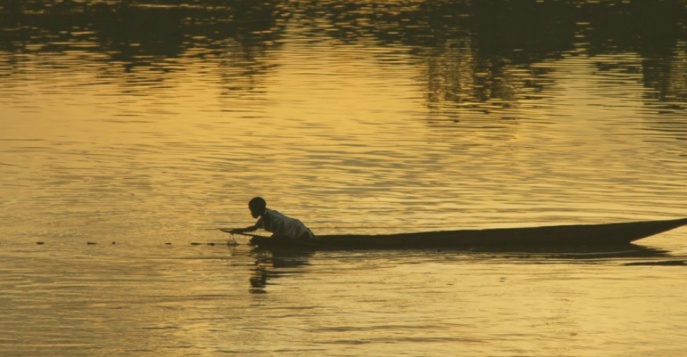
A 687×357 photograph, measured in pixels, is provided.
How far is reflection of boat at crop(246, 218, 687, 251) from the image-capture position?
1805cm

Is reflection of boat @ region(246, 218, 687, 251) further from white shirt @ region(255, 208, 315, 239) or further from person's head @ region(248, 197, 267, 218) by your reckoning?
person's head @ region(248, 197, 267, 218)

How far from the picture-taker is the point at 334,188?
22.5m

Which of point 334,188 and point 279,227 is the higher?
point 279,227

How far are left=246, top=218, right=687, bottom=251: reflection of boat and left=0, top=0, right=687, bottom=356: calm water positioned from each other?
0.22 meters

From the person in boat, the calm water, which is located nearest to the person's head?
the person in boat

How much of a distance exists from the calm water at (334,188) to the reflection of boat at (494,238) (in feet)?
0.72

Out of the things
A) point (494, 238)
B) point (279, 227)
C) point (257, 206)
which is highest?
point (257, 206)

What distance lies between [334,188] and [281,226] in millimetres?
4506

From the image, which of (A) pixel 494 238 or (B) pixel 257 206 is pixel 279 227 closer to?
(B) pixel 257 206

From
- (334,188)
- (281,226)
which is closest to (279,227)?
(281,226)

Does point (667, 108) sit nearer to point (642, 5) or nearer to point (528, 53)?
point (528, 53)

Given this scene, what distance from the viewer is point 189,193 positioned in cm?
2238

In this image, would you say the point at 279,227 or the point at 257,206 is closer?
the point at 257,206

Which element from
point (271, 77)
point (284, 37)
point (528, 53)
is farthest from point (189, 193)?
point (284, 37)
